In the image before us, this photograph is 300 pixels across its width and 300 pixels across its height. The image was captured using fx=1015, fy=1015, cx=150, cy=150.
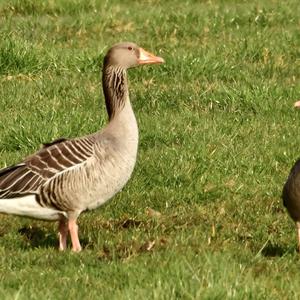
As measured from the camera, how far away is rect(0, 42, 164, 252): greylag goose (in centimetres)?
811

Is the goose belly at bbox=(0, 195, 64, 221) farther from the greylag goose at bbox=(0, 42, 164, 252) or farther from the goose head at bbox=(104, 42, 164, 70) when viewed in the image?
the goose head at bbox=(104, 42, 164, 70)

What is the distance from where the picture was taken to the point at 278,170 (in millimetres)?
10406

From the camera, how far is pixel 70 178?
812 cm

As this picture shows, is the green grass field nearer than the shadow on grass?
Yes

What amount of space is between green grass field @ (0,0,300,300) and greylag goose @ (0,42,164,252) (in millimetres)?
332

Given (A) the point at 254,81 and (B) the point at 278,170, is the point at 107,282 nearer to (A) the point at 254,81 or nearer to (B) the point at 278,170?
(B) the point at 278,170

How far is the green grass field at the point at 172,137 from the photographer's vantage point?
23.3ft

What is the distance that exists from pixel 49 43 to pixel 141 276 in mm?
9227

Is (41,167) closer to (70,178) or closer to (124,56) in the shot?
(70,178)

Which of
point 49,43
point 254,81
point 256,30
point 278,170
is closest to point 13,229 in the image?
point 278,170

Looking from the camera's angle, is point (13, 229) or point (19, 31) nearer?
point (13, 229)

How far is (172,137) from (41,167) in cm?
320

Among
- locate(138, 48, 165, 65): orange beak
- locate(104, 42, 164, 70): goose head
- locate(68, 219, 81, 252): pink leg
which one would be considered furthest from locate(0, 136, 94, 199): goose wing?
locate(138, 48, 165, 65): orange beak

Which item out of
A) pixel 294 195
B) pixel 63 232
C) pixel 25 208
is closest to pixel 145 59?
pixel 63 232
